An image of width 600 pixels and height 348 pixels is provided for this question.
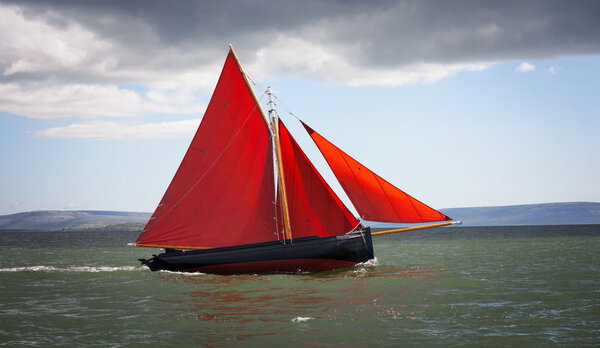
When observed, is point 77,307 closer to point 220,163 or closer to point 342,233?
point 220,163

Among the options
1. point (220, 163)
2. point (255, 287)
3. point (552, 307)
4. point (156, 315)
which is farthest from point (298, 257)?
point (552, 307)

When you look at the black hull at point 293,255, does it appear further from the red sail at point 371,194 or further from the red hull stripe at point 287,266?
the red sail at point 371,194

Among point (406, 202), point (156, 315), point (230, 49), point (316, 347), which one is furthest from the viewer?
point (230, 49)

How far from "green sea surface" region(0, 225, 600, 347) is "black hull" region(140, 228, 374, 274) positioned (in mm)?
725

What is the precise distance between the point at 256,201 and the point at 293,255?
381 centimetres

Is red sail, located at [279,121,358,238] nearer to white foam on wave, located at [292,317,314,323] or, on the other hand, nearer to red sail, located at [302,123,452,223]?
red sail, located at [302,123,452,223]

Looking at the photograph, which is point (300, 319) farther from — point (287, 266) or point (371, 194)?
point (371, 194)

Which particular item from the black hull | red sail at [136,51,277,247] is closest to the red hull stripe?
the black hull

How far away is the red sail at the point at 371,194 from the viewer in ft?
100

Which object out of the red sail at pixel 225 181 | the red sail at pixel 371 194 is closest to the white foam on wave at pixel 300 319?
the red sail at pixel 371 194

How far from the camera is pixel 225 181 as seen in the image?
32312 mm

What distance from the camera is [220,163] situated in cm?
3247

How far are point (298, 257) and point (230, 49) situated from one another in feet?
42.9

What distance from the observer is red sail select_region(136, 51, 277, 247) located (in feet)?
105
